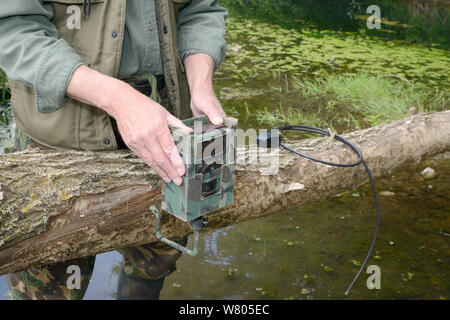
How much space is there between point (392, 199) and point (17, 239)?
257 cm

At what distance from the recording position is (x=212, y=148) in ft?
4.29

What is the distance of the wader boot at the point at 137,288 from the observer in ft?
7.06

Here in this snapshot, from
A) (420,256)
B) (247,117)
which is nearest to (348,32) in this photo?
(247,117)

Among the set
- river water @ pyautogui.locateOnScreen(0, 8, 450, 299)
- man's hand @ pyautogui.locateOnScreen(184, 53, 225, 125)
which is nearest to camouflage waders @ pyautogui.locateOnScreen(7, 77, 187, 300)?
man's hand @ pyautogui.locateOnScreen(184, 53, 225, 125)

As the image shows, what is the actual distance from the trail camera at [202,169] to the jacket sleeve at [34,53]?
1.26 feet

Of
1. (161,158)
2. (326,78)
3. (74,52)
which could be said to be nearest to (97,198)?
(161,158)

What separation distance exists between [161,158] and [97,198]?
33 cm

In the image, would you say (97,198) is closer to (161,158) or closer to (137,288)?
(161,158)

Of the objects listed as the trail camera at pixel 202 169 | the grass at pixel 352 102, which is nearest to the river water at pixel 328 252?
the grass at pixel 352 102

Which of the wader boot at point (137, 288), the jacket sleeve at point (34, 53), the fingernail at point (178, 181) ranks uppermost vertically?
the jacket sleeve at point (34, 53)

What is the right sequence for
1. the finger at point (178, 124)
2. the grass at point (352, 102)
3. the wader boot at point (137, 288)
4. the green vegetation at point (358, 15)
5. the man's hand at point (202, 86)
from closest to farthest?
the finger at point (178, 124) → the man's hand at point (202, 86) → the wader boot at point (137, 288) → the grass at point (352, 102) → the green vegetation at point (358, 15)

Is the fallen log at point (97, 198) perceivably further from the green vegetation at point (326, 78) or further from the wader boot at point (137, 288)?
the green vegetation at point (326, 78)

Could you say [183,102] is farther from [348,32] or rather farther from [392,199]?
[348,32]

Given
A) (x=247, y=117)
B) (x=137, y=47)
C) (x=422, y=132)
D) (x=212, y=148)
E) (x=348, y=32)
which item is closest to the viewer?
(x=212, y=148)
